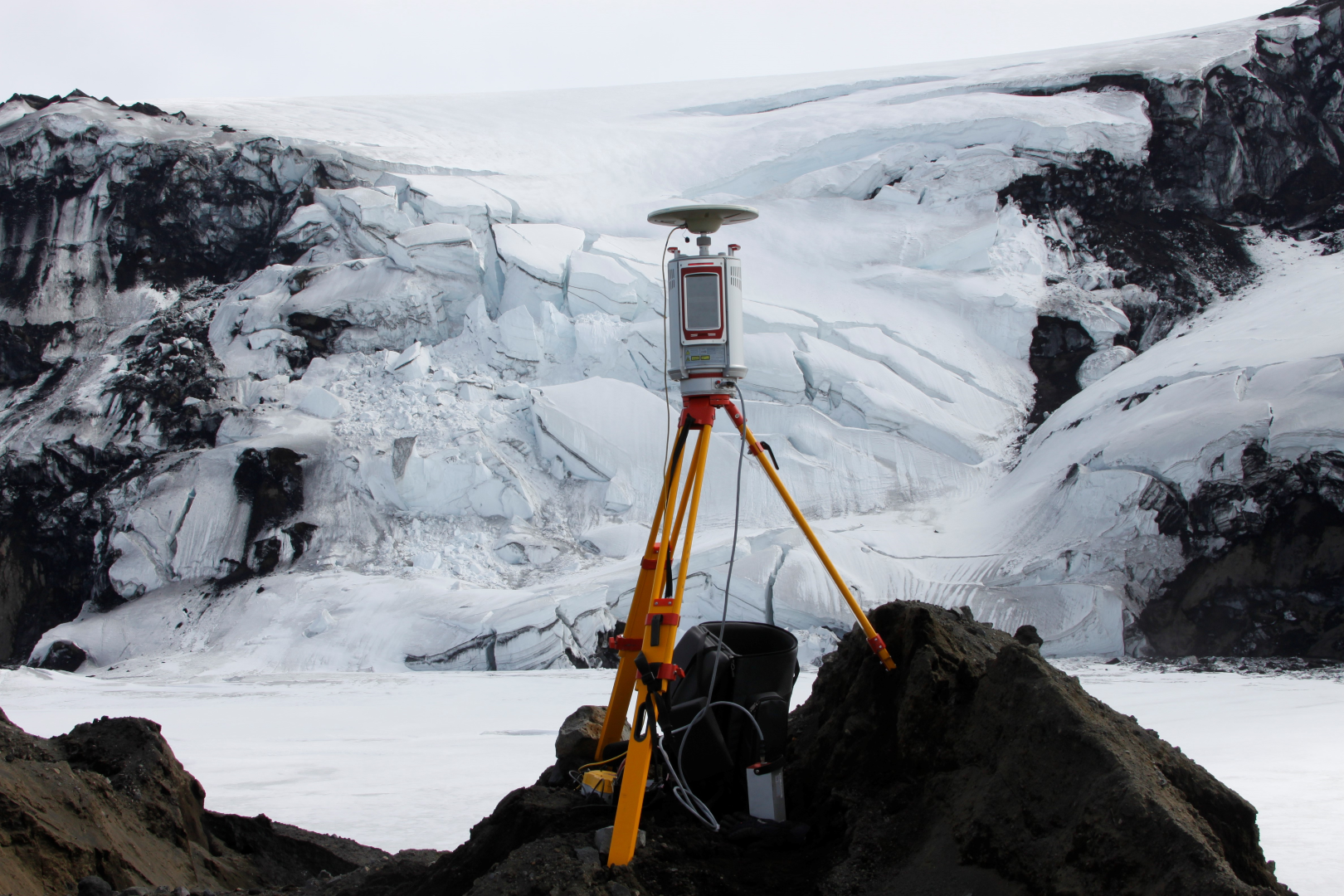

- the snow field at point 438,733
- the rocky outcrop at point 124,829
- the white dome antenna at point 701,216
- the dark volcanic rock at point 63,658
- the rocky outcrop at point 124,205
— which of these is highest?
the rocky outcrop at point 124,205

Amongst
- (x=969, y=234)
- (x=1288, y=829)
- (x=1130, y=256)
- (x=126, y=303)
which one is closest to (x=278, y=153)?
(x=126, y=303)

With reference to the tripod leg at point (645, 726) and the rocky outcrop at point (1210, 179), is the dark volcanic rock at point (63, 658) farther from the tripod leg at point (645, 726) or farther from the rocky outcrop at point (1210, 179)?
the rocky outcrop at point (1210, 179)

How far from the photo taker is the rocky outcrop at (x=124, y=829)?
2.74 m

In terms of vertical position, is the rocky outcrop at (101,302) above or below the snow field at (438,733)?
above

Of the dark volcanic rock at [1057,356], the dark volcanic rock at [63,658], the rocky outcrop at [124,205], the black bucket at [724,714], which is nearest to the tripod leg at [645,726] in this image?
the black bucket at [724,714]

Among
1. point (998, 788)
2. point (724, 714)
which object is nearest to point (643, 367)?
point (724, 714)

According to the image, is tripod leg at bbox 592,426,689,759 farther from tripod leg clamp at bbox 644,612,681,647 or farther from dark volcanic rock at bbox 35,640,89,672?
dark volcanic rock at bbox 35,640,89,672

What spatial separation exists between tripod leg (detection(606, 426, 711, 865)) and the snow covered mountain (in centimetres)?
578

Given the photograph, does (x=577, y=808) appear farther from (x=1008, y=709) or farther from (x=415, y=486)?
(x=415, y=486)

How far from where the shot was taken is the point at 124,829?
3.09 metres

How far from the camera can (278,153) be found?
13.0 metres

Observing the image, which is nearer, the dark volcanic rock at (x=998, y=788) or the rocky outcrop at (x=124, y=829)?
the dark volcanic rock at (x=998, y=788)

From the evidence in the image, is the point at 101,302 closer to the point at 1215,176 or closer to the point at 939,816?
the point at 939,816

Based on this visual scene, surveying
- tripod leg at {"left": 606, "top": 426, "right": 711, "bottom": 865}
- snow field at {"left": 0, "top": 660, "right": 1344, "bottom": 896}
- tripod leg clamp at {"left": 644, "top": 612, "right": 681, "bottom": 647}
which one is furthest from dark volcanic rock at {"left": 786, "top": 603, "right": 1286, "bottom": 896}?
snow field at {"left": 0, "top": 660, "right": 1344, "bottom": 896}
